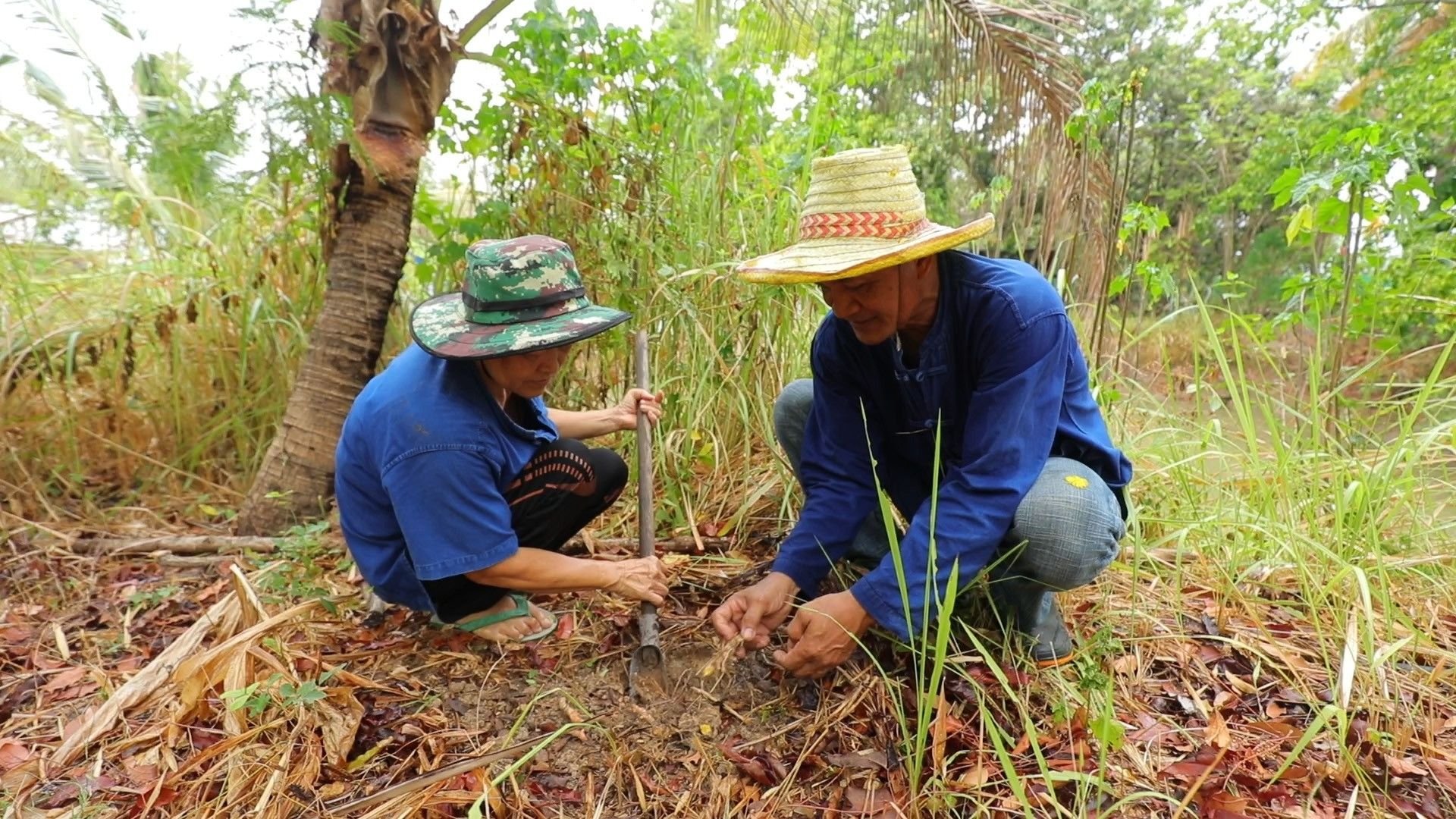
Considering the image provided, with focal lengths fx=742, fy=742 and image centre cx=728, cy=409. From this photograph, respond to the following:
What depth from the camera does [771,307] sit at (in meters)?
2.71

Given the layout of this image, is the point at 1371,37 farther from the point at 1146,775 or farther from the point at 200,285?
the point at 200,285

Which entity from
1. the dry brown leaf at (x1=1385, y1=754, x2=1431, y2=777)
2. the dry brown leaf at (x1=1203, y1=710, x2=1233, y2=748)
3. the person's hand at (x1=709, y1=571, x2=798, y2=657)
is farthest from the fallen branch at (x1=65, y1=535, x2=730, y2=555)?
the dry brown leaf at (x1=1385, y1=754, x2=1431, y2=777)

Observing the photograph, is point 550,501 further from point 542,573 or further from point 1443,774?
point 1443,774

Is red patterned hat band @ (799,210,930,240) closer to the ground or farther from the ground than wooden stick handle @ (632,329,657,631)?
farther from the ground

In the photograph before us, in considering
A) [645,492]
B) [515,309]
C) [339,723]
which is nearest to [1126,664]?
[645,492]

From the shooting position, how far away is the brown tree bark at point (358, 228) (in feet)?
8.12

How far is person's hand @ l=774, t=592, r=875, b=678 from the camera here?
150 centimetres

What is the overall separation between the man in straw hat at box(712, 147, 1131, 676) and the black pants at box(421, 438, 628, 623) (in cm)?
57

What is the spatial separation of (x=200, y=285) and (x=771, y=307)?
2331 millimetres

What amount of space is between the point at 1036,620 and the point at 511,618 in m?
1.26

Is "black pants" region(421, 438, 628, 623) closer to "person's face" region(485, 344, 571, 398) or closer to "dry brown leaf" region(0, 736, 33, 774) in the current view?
"person's face" region(485, 344, 571, 398)

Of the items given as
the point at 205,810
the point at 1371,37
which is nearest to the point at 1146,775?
the point at 205,810

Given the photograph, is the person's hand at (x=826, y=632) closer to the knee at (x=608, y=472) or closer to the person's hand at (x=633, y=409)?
the knee at (x=608, y=472)

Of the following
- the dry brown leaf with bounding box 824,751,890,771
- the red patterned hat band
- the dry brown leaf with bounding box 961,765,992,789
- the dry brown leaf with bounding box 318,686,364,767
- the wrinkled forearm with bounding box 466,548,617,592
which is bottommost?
the dry brown leaf with bounding box 318,686,364,767
